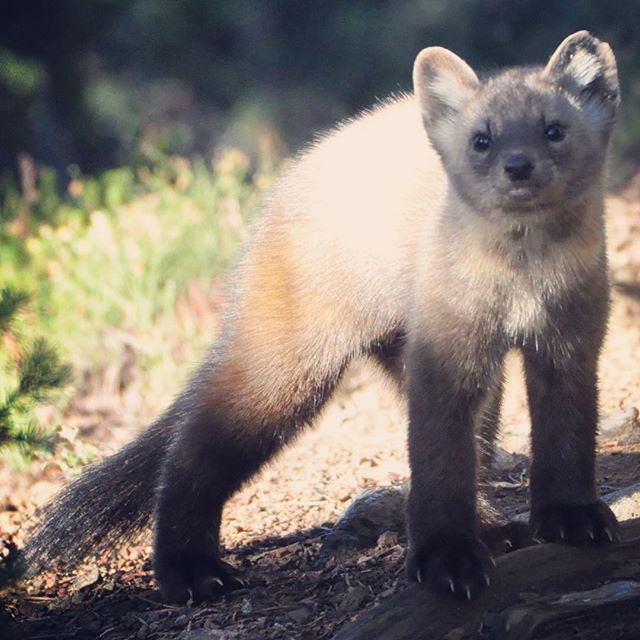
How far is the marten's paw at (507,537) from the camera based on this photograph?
15.9ft

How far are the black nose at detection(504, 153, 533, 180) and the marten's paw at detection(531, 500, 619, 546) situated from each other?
121cm

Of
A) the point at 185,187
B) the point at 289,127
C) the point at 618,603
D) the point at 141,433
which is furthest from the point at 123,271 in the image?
the point at 289,127

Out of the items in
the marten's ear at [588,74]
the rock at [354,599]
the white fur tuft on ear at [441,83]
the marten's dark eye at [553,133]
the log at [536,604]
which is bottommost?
the log at [536,604]

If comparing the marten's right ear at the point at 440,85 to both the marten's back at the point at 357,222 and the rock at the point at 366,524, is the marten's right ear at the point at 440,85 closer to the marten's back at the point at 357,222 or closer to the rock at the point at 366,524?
the marten's back at the point at 357,222

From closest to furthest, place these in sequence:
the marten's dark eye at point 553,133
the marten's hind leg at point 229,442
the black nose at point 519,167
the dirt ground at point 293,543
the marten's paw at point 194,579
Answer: the black nose at point 519,167 → the marten's dark eye at point 553,133 → the dirt ground at point 293,543 → the marten's paw at point 194,579 → the marten's hind leg at point 229,442

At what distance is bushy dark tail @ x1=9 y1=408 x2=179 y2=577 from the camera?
210 inches

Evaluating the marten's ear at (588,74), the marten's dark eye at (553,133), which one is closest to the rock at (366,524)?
the marten's dark eye at (553,133)

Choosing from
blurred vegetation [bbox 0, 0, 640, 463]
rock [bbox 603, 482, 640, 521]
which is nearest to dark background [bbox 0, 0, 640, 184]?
blurred vegetation [bbox 0, 0, 640, 463]

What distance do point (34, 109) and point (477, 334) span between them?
36.9ft

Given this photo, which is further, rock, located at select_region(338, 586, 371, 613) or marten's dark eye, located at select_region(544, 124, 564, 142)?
rock, located at select_region(338, 586, 371, 613)

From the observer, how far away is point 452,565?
166 inches

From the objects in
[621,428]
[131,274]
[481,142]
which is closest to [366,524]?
[621,428]

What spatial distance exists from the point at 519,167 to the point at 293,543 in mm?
2106

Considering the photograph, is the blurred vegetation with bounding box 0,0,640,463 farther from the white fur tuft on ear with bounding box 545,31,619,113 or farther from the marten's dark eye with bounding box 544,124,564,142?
the white fur tuft on ear with bounding box 545,31,619,113
